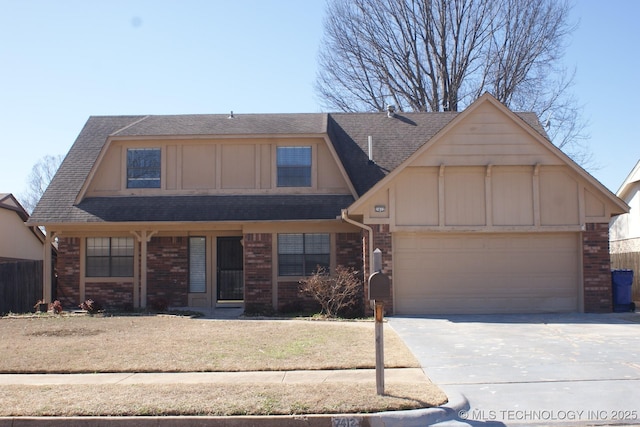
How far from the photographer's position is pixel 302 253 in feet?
60.6

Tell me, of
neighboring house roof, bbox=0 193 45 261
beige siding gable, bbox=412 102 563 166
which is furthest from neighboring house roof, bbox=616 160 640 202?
neighboring house roof, bbox=0 193 45 261

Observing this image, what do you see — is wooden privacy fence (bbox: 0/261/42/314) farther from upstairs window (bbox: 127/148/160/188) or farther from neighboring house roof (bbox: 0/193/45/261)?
A: upstairs window (bbox: 127/148/160/188)

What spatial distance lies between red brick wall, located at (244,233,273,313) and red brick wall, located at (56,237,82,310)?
514cm

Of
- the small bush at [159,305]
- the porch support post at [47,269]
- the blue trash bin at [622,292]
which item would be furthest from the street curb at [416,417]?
the porch support post at [47,269]

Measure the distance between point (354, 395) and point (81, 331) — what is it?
8391 mm

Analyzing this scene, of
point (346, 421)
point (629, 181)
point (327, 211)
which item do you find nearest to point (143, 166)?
point (327, 211)

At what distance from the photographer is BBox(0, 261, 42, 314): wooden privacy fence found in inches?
779

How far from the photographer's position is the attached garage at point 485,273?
16.3 m

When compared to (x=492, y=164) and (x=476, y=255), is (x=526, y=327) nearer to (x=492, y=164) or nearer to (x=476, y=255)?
(x=476, y=255)

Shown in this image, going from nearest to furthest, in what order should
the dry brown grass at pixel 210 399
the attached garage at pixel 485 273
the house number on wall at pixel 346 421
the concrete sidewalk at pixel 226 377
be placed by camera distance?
the house number on wall at pixel 346 421, the dry brown grass at pixel 210 399, the concrete sidewalk at pixel 226 377, the attached garage at pixel 485 273

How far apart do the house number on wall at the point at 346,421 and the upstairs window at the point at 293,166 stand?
12.7 metres

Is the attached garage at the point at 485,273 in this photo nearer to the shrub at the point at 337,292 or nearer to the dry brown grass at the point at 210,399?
the shrub at the point at 337,292

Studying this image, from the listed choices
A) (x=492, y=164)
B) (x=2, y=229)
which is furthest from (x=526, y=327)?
(x=2, y=229)

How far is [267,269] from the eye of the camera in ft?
Result: 59.5
